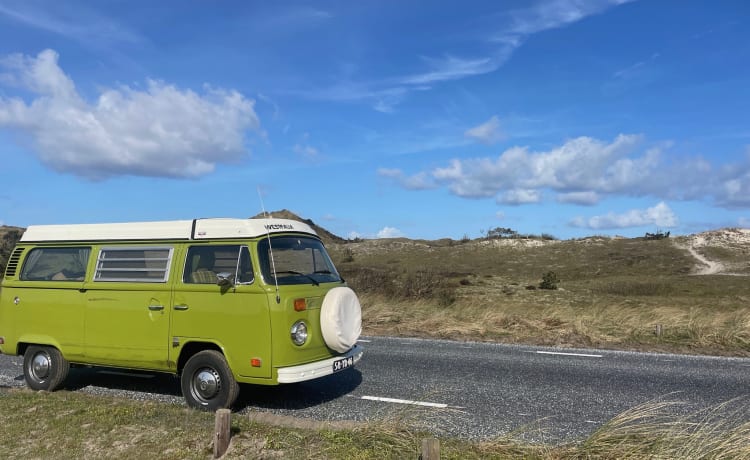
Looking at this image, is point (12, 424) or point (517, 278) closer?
point (12, 424)

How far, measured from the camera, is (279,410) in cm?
771

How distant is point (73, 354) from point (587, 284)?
30684 millimetres

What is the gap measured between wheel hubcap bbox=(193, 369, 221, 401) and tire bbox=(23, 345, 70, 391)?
7.78ft

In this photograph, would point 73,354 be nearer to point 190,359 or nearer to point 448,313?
point 190,359

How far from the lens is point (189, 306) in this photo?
24.5 ft

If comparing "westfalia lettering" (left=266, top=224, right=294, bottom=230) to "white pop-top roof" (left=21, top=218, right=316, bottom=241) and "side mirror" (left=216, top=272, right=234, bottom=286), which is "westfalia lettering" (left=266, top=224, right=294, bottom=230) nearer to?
"white pop-top roof" (left=21, top=218, right=316, bottom=241)

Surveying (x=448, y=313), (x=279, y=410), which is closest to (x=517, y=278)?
(x=448, y=313)

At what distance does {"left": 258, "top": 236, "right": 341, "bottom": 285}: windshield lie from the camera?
23.9ft

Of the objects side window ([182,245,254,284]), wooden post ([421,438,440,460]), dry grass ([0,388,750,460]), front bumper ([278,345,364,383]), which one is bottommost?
dry grass ([0,388,750,460])

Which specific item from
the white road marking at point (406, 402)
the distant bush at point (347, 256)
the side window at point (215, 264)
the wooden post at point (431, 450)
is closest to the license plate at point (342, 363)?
the white road marking at point (406, 402)

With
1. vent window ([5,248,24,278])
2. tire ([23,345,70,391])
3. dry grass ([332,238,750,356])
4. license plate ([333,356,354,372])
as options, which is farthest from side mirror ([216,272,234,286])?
dry grass ([332,238,750,356])

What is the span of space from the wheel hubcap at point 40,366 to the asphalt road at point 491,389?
0.54 meters

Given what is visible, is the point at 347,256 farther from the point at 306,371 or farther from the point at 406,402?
the point at 306,371

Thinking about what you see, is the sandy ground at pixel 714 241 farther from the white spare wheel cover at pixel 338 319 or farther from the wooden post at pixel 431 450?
the wooden post at pixel 431 450
